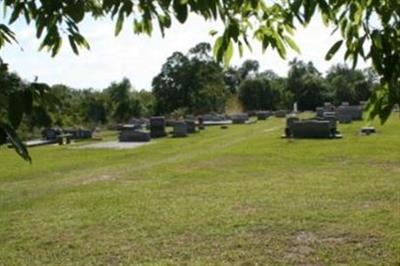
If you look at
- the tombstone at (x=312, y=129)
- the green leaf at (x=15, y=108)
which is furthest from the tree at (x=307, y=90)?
the green leaf at (x=15, y=108)

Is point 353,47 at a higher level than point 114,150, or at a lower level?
higher

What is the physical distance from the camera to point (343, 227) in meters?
9.84

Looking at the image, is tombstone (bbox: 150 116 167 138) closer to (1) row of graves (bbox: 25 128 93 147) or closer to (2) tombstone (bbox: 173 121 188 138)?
(2) tombstone (bbox: 173 121 188 138)

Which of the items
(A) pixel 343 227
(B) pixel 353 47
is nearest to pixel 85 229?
(A) pixel 343 227

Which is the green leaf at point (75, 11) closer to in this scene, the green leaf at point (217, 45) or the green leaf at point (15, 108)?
the green leaf at point (15, 108)

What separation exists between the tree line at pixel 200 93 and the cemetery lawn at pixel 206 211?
1361 inches

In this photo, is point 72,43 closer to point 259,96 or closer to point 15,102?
point 15,102

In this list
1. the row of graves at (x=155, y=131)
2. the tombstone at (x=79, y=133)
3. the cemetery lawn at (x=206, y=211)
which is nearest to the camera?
the cemetery lawn at (x=206, y=211)

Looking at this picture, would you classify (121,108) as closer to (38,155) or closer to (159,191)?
(38,155)

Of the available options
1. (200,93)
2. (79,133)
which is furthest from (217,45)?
(200,93)

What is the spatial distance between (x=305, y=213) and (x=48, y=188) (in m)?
7.58

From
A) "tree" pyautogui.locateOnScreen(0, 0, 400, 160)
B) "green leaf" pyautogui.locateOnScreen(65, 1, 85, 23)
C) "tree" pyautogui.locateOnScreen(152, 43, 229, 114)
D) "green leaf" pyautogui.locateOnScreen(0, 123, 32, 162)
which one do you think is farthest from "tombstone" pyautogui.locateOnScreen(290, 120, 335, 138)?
"tree" pyautogui.locateOnScreen(152, 43, 229, 114)

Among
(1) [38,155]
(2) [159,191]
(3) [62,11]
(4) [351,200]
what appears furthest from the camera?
(1) [38,155]

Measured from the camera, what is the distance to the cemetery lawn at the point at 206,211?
330 inches
